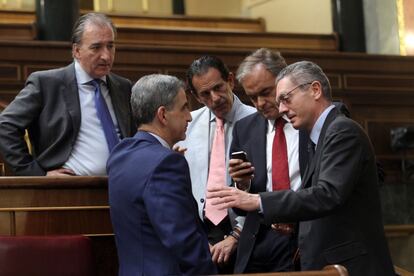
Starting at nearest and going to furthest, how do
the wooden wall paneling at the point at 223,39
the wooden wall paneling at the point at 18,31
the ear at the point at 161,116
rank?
1. the ear at the point at 161,116
2. the wooden wall paneling at the point at 18,31
3. the wooden wall paneling at the point at 223,39

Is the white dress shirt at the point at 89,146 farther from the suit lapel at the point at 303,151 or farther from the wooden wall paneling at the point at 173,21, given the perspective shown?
the wooden wall paneling at the point at 173,21

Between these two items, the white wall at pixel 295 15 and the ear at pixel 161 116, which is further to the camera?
the white wall at pixel 295 15

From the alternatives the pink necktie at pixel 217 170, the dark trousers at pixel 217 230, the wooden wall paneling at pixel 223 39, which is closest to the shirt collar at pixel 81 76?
the pink necktie at pixel 217 170

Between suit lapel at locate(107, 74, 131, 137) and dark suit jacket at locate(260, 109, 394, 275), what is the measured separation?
41.4 inches

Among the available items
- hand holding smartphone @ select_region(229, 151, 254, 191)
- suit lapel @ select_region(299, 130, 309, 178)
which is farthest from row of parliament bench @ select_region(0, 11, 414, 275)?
hand holding smartphone @ select_region(229, 151, 254, 191)

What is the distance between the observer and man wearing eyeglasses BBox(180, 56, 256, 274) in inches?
149

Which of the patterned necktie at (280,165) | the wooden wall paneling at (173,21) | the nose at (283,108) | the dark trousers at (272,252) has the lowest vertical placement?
the dark trousers at (272,252)

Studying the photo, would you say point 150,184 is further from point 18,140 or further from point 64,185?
point 18,140

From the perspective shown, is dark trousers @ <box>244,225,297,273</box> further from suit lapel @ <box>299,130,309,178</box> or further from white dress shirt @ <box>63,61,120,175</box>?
white dress shirt @ <box>63,61,120,175</box>

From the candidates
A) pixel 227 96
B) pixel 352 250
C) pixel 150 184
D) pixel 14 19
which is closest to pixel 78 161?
pixel 227 96

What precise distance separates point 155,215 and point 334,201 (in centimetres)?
62

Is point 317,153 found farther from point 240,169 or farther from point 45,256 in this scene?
point 45,256

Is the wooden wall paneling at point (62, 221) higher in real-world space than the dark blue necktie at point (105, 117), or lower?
lower

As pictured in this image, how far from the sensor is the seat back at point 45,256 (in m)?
3.24
